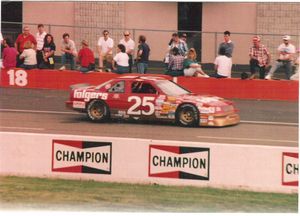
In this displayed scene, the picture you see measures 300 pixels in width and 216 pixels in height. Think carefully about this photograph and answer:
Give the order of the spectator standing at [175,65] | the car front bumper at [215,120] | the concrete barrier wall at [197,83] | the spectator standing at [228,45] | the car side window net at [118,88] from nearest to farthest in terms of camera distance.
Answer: the car front bumper at [215,120]
the car side window net at [118,88]
the concrete barrier wall at [197,83]
the spectator standing at [175,65]
the spectator standing at [228,45]

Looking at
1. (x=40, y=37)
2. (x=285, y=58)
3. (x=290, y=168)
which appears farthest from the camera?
(x=40, y=37)

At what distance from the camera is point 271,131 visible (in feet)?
60.5

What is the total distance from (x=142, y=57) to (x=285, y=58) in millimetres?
3481

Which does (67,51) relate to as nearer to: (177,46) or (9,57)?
(9,57)

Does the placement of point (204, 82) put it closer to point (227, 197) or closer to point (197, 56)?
point (197, 56)

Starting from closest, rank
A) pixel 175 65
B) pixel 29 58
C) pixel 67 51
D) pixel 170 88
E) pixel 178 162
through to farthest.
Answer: pixel 178 162
pixel 170 88
pixel 175 65
pixel 29 58
pixel 67 51

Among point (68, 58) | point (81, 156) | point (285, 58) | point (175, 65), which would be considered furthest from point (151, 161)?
point (68, 58)

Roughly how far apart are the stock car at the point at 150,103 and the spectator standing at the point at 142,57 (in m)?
1.86

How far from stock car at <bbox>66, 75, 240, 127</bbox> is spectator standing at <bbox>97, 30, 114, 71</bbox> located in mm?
2601

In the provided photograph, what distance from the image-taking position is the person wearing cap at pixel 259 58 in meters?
21.3

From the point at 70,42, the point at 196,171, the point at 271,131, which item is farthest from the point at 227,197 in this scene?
the point at 70,42

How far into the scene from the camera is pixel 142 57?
21.7 m

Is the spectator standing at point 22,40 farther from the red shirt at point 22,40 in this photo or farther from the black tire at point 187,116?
the black tire at point 187,116

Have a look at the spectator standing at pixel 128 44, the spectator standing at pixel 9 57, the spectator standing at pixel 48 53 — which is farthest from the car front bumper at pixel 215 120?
the spectator standing at pixel 9 57
